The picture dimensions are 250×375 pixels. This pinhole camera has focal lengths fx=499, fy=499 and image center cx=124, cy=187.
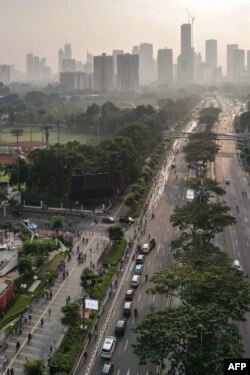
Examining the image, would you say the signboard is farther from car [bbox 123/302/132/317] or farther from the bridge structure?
the bridge structure

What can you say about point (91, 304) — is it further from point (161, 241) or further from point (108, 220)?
point (108, 220)

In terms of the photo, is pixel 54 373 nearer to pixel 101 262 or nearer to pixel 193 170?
pixel 101 262

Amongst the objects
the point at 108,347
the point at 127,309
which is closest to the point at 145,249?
the point at 127,309

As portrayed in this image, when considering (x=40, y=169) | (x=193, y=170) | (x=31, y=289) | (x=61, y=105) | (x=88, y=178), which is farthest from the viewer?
(x=61, y=105)

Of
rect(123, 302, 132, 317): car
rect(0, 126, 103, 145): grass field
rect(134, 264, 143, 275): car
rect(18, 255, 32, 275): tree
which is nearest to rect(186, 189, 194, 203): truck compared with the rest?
rect(134, 264, 143, 275): car

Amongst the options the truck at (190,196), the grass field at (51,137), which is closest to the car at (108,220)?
the truck at (190,196)

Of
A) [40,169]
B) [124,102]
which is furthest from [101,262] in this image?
[124,102]
